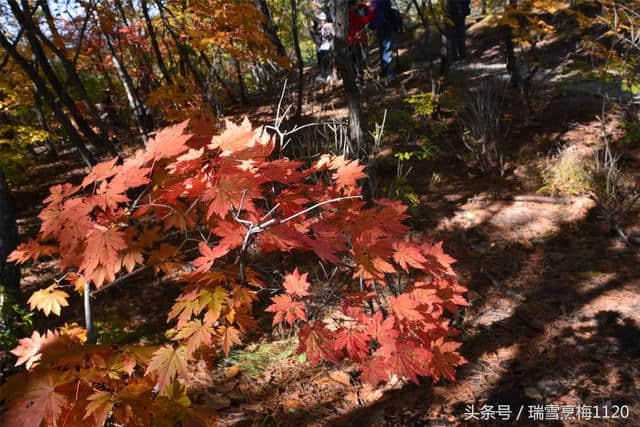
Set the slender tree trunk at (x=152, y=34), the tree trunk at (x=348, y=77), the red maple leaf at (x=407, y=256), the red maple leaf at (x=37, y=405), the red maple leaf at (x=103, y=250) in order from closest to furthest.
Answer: the red maple leaf at (x=37, y=405), the red maple leaf at (x=103, y=250), the red maple leaf at (x=407, y=256), the tree trunk at (x=348, y=77), the slender tree trunk at (x=152, y=34)

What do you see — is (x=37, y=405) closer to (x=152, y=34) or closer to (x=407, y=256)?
(x=407, y=256)

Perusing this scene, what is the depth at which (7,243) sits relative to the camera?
9.25ft

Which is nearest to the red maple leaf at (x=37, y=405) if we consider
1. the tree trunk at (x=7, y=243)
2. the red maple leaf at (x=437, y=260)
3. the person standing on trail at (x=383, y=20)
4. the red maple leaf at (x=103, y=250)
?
the red maple leaf at (x=103, y=250)

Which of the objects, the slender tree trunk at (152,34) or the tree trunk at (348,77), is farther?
the slender tree trunk at (152,34)

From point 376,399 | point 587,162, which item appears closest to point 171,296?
point 376,399

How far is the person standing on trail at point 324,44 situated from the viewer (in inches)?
276

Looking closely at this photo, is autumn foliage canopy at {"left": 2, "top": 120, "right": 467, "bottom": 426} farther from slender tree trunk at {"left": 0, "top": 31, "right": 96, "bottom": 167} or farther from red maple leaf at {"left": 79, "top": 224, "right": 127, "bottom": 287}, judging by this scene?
slender tree trunk at {"left": 0, "top": 31, "right": 96, "bottom": 167}

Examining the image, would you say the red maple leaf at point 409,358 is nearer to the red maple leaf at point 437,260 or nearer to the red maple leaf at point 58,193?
the red maple leaf at point 437,260

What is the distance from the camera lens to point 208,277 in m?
1.65

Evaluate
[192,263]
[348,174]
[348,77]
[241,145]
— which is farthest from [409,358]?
[348,77]

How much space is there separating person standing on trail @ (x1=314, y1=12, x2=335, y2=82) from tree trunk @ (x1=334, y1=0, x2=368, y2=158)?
374 cm

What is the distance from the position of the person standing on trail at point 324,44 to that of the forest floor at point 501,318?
3648 millimetres

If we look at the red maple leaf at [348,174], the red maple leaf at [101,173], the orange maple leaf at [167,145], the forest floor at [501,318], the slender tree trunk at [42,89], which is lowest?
the forest floor at [501,318]

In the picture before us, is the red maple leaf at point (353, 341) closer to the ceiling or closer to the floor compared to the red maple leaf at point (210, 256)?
closer to the floor
